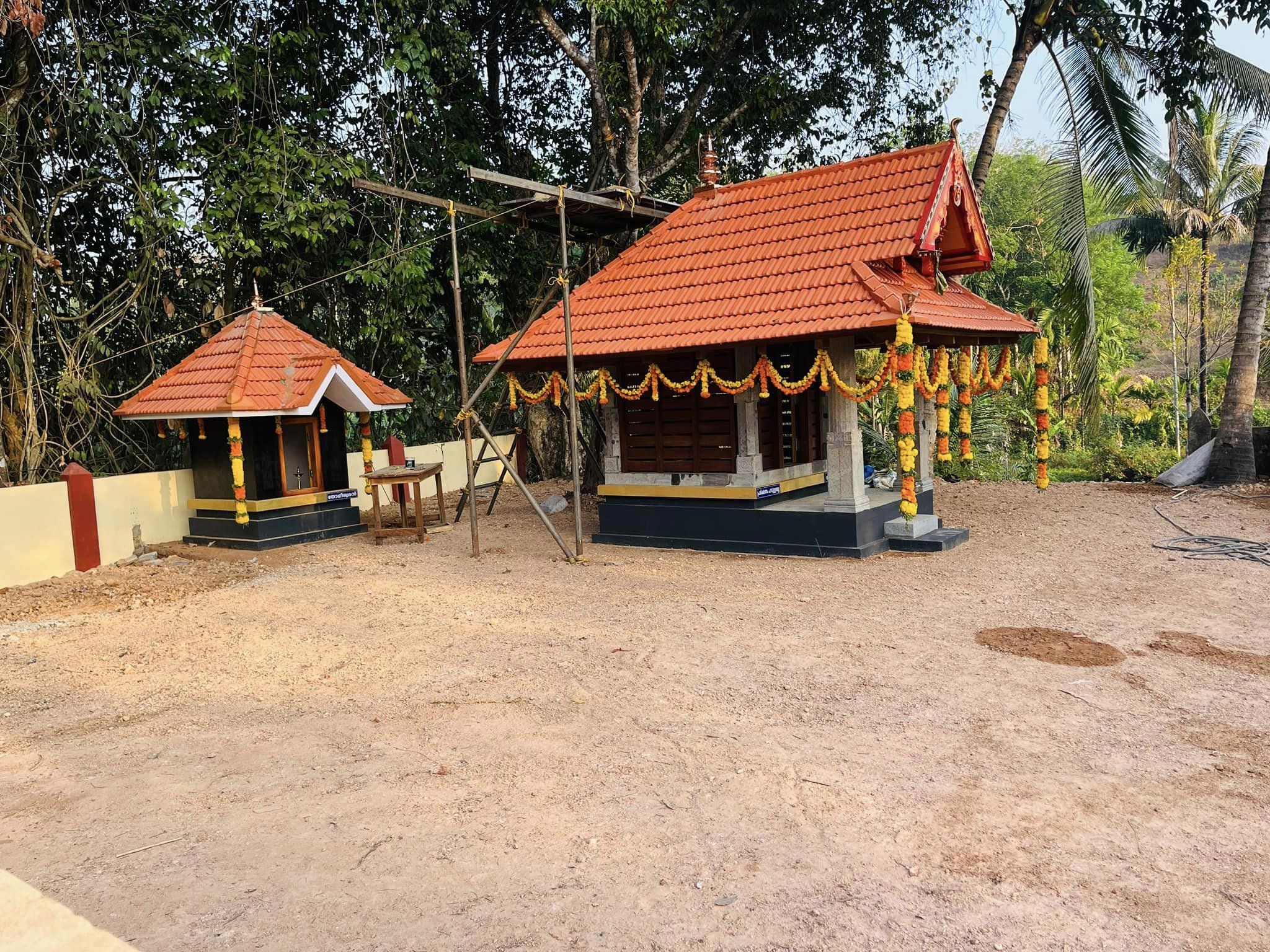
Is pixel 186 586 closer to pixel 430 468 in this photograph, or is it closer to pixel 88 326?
pixel 430 468

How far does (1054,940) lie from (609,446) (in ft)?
29.2

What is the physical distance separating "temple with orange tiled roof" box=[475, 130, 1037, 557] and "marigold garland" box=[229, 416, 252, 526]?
3046 millimetres

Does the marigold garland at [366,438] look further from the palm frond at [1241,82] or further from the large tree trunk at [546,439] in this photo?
the palm frond at [1241,82]

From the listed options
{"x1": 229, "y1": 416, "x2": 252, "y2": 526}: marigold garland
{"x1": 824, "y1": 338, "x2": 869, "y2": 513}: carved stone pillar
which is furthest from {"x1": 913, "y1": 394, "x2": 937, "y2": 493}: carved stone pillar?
{"x1": 229, "y1": 416, "x2": 252, "y2": 526}: marigold garland

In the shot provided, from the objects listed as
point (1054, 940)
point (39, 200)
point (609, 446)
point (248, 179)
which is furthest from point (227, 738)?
point (39, 200)

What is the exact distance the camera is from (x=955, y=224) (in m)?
10.7

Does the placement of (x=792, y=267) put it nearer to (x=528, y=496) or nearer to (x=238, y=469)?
(x=528, y=496)

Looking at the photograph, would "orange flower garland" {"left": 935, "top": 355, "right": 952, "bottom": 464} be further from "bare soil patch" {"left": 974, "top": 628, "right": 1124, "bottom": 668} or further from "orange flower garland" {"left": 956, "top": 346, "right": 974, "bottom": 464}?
"bare soil patch" {"left": 974, "top": 628, "right": 1124, "bottom": 668}

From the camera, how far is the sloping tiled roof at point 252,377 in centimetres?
1138

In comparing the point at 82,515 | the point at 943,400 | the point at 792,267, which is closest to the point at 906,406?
the point at 943,400

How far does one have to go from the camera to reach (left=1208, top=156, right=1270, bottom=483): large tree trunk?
13445 mm

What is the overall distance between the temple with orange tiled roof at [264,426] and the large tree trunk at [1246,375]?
39.4 feet

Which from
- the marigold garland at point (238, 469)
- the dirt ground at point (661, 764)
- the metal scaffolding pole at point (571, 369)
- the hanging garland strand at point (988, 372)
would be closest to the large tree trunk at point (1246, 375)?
the hanging garland strand at point (988, 372)

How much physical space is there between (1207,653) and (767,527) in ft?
15.8
